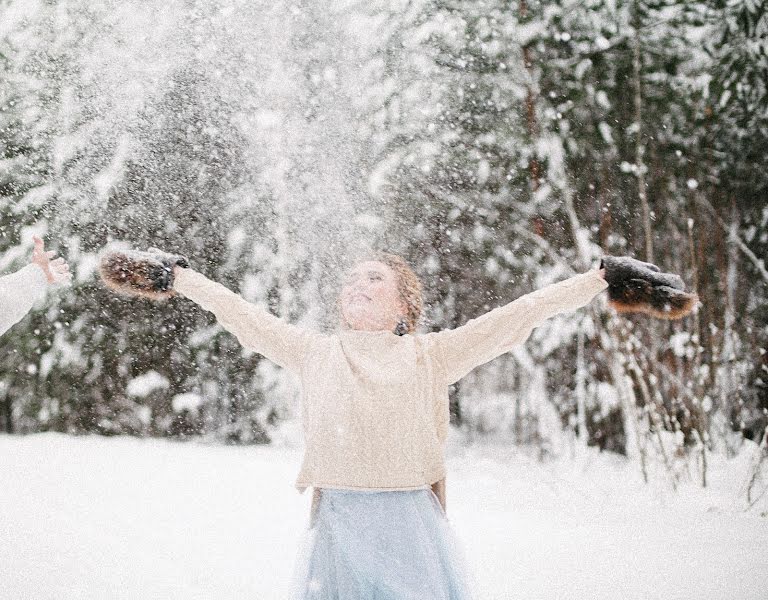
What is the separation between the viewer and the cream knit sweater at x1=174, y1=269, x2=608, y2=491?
1268mm

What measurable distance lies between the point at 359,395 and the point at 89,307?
3.97 m

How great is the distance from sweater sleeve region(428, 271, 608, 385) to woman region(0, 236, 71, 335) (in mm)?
1011

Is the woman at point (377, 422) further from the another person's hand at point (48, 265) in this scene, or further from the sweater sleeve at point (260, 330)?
the another person's hand at point (48, 265)

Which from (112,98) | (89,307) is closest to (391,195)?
(112,98)

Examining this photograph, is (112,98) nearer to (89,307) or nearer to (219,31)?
(219,31)

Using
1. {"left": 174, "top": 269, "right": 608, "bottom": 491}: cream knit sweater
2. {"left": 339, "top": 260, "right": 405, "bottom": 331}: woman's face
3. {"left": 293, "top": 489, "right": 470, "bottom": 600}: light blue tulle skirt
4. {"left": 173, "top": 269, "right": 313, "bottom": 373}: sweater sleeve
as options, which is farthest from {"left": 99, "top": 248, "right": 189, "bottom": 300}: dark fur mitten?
{"left": 293, "top": 489, "right": 470, "bottom": 600}: light blue tulle skirt

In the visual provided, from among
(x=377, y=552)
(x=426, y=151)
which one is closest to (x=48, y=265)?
(x=377, y=552)

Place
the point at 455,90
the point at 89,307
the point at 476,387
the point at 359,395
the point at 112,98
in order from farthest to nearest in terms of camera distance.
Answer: the point at 476,387 → the point at 89,307 → the point at 455,90 → the point at 112,98 → the point at 359,395

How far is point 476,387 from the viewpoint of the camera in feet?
18.4

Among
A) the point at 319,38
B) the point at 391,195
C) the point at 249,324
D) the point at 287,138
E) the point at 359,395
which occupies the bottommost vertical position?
the point at 359,395

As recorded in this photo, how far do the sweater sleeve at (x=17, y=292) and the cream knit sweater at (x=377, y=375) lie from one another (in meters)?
0.41

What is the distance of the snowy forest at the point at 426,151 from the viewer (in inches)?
143

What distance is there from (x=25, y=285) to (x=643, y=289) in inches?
58.8

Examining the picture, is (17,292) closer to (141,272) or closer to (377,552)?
(141,272)
